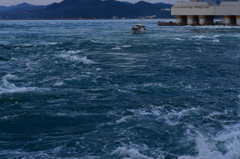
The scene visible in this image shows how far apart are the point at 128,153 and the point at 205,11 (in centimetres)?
10978

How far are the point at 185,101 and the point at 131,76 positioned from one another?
22.6 ft

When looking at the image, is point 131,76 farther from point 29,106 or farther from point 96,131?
point 96,131

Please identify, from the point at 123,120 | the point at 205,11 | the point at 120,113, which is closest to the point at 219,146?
the point at 123,120

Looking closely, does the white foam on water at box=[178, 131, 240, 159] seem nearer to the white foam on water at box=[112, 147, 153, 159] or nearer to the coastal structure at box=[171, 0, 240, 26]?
the white foam on water at box=[112, 147, 153, 159]

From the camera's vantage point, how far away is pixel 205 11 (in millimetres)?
114750

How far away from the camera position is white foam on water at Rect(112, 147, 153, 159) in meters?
10.7

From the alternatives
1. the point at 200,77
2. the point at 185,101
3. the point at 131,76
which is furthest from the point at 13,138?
the point at 200,77

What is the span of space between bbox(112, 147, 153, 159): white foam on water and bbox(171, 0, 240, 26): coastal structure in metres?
106

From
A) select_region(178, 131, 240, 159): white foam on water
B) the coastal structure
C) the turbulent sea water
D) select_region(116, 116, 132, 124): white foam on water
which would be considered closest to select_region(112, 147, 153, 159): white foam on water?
the turbulent sea water

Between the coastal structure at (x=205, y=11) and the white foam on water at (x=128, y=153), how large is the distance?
106m

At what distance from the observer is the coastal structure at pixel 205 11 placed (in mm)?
110375

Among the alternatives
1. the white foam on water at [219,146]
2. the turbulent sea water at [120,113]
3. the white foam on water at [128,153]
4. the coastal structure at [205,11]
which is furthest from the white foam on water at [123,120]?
the coastal structure at [205,11]

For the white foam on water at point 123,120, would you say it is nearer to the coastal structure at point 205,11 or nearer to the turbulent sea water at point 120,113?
the turbulent sea water at point 120,113

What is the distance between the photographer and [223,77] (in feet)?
75.6
